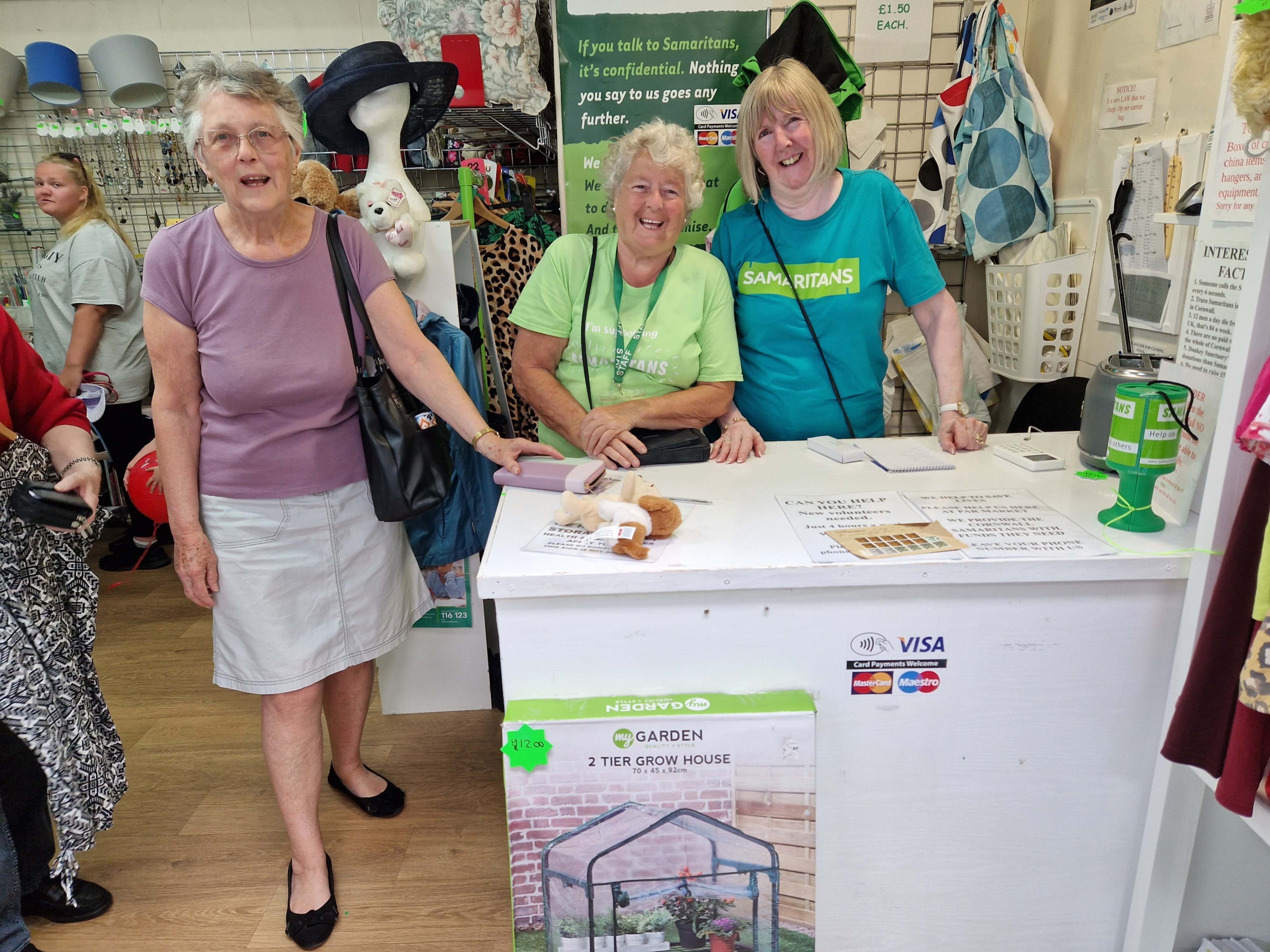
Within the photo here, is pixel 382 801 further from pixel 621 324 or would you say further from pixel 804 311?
pixel 804 311

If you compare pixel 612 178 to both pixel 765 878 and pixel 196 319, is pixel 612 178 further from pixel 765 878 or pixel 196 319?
pixel 765 878

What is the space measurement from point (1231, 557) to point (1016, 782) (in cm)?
53

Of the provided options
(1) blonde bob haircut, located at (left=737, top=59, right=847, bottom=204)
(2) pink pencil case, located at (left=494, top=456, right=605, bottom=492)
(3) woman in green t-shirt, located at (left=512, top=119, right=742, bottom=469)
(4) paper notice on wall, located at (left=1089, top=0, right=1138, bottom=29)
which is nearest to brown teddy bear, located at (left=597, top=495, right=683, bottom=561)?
(2) pink pencil case, located at (left=494, top=456, right=605, bottom=492)

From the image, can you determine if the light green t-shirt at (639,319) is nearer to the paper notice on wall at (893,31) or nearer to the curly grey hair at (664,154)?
the curly grey hair at (664,154)

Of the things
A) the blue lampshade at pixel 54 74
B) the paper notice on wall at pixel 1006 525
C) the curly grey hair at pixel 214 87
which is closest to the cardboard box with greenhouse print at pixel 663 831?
the paper notice on wall at pixel 1006 525

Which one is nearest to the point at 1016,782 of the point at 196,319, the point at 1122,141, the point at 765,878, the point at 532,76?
the point at 765,878

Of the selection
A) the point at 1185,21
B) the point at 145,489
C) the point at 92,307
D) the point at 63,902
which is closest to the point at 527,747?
the point at 63,902

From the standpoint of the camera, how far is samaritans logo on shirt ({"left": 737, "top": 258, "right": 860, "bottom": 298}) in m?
2.01

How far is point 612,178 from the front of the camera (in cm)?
198

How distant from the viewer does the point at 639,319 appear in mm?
1951

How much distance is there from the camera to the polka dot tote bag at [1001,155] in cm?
251

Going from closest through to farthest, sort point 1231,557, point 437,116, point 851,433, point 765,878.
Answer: point 1231,557, point 765,878, point 851,433, point 437,116

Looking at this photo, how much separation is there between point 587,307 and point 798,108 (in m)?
0.65

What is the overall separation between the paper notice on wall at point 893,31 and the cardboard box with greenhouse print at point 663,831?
2335mm
